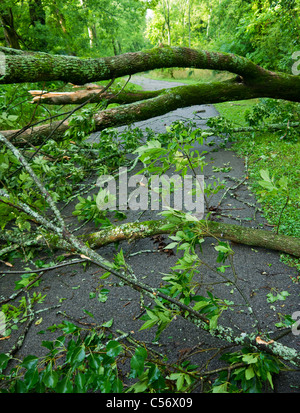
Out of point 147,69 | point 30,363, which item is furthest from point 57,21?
point 30,363

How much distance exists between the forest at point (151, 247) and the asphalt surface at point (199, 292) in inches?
0.5

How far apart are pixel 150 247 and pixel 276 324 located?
1509mm

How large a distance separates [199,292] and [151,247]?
848 millimetres

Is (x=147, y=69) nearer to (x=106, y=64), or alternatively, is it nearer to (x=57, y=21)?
(x=106, y=64)

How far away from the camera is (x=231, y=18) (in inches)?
532

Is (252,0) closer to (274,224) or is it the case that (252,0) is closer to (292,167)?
(292,167)

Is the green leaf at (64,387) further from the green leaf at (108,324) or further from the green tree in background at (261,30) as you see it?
the green tree in background at (261,30)

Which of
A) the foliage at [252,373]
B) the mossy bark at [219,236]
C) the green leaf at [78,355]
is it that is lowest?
the mossy bark at [219,236]

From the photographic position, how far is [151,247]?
9.96 feet

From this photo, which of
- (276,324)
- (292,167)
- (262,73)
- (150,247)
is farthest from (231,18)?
(276,324)

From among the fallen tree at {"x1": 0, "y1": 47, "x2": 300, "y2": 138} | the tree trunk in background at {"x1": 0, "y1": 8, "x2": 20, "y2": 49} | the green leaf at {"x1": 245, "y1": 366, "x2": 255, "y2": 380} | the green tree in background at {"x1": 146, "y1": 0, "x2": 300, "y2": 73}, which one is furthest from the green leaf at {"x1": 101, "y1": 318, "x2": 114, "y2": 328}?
the tree trunk in background at {"x1": 0, "y1": 8, "x2": 20, "y2": 49}

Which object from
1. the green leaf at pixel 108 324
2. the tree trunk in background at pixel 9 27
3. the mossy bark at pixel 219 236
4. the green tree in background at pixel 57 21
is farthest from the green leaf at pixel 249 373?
the tree trunk in background at pixel 9 27

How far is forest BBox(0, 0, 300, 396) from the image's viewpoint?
143 cm

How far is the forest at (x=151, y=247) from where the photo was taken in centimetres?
143
